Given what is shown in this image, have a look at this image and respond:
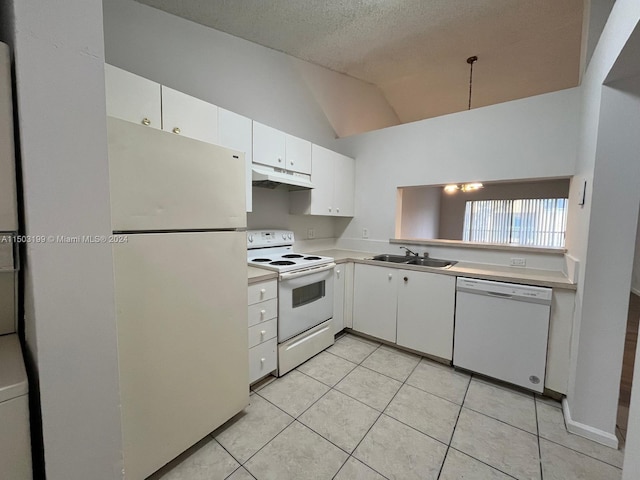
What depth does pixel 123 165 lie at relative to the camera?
3.43 feet

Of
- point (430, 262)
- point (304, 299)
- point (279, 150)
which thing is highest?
point (279, 150)

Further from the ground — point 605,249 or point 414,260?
point 605,249

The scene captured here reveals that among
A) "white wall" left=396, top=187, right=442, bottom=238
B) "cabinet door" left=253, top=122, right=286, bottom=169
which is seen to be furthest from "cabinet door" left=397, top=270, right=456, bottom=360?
"white wall" left=396, top=187, right=442, bottom=238

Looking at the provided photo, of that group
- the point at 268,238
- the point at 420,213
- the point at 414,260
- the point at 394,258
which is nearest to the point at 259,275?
the point at 268,238

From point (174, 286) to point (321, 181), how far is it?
1.96m

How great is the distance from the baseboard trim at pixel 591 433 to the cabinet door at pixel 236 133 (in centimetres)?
261

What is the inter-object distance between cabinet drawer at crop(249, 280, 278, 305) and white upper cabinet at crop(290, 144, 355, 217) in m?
1.11

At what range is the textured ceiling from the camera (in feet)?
6.53

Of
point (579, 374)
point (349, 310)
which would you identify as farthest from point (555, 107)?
point (349, 310)

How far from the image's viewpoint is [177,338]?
125 cm

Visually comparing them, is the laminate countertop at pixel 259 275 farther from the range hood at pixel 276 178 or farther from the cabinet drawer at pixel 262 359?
the range hood at pixel 276 178

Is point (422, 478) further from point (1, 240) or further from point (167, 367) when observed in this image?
point (1, 240)

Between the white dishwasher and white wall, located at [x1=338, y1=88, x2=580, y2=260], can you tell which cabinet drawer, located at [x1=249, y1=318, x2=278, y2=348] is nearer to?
the white dishwasher

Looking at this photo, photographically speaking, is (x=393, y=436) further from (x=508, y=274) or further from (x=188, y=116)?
(x=188, y=116)
